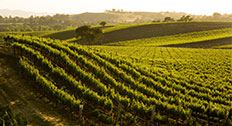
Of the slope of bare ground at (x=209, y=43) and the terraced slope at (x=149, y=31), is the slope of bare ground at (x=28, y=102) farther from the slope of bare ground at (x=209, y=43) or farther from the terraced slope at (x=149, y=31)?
the terraced slope at (x=149, y=31)

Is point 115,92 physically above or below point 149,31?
below

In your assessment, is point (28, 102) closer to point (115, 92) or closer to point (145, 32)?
point (115, 92)

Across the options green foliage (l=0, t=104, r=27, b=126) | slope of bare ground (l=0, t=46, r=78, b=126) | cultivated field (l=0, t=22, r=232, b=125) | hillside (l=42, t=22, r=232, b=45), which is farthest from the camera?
hillside (l=42, t=22, r=232, b=45)

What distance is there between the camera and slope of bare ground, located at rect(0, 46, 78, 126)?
12.8 metres

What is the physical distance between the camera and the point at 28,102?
14.4 metres

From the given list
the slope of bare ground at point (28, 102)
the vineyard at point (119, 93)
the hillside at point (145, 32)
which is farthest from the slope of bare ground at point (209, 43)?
the slope of bare ground at point (28, 102)

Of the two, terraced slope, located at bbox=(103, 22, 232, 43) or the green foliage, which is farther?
terraced slope, located at bbox=(103, 22, 232, 43)

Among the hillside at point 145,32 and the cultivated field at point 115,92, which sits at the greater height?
the hillside at point 145,32

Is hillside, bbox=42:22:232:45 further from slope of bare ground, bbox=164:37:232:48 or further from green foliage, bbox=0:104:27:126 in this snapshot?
green foliage, bbox=0:104:27:126

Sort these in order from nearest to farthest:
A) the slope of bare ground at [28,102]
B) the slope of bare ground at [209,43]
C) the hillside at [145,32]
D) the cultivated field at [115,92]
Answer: the slope of bare ground at [28,102]
the cultivated field at [115,92]
the slope of bare ground at [209,43]
the hillside at [145,32]

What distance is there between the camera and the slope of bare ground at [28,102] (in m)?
12.8

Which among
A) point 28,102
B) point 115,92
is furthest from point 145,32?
point 28,102

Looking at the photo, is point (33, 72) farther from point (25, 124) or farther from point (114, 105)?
point (114, 105)

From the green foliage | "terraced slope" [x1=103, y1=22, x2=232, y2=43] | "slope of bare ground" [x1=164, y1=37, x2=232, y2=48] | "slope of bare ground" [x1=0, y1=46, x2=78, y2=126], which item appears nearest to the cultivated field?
"slope of bare ground" [x1=0, y1=46, x2=78, y2=126]
